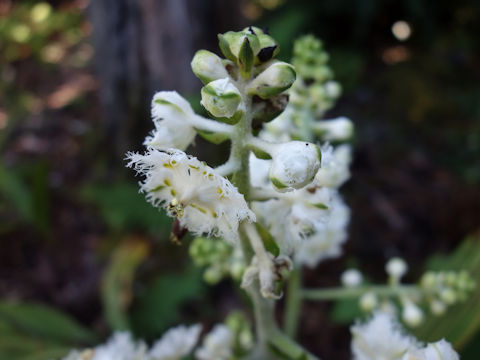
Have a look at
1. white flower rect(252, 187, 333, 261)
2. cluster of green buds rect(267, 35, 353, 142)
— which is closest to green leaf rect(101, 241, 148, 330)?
cluster of green buds rect(267, 35, 353, 142)

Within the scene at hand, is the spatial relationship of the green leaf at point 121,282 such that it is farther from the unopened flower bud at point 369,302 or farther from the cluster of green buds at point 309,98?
the cluster of green buds at point 309,98

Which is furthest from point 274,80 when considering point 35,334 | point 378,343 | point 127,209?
point 127,209

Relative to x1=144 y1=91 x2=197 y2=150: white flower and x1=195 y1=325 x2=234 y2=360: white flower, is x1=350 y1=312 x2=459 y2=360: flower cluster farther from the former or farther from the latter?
x1=144 y1=91 x2=197 y2=150: white flower

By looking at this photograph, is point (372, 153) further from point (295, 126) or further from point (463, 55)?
point (295, 126)

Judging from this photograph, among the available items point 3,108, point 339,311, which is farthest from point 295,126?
point 3,108

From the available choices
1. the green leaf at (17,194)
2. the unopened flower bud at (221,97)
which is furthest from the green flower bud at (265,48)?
the green leaf at (17,194)

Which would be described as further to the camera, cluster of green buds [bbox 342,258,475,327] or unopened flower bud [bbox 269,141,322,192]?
cluster of green buds [bbox 342,258,475,327]
